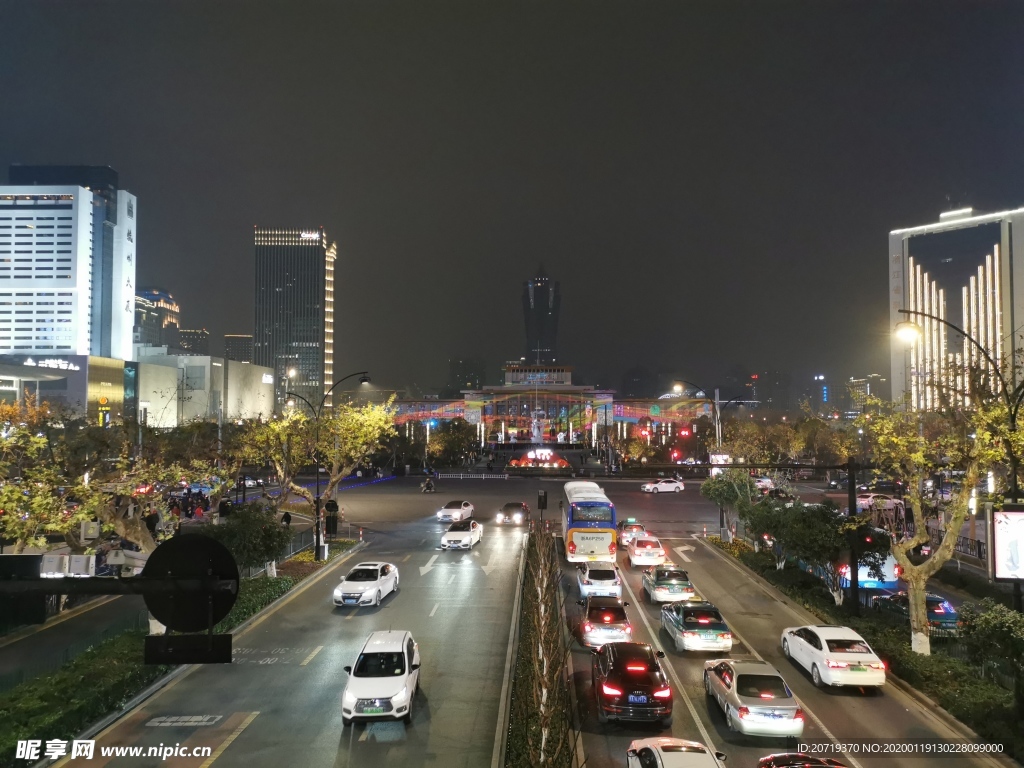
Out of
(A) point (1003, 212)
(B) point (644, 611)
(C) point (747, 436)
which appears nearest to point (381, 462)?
(C) point (747, 436)

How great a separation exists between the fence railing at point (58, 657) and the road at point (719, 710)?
10.3 m

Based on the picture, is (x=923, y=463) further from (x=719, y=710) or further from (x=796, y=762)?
(x=796, y=762)

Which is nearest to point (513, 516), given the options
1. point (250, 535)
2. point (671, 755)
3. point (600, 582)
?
point (600, 582)

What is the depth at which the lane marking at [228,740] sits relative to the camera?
11.1 metres

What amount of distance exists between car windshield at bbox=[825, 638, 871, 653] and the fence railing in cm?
1555

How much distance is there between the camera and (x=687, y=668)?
15711mm

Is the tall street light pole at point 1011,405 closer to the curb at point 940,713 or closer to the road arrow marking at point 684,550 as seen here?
the curb at point 940,713

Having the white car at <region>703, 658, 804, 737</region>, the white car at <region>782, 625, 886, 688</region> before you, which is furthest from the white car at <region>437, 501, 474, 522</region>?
the white car at <region>703, 658, 804, 737</region>

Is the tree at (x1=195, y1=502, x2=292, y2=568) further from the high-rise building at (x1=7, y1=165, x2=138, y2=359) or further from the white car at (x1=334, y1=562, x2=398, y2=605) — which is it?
the high-rise building at (x1=7, y1=165, x2=138, y2=359)

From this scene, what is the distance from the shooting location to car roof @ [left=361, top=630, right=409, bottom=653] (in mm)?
13613

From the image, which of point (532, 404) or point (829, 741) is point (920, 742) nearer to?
point (829, 741)

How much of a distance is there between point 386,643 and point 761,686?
6.95m

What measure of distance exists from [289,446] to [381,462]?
48298 mm

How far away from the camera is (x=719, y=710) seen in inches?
520
